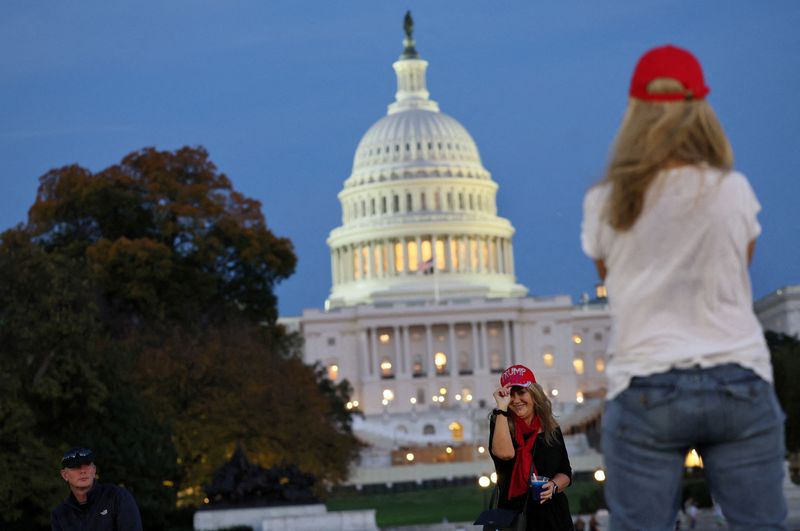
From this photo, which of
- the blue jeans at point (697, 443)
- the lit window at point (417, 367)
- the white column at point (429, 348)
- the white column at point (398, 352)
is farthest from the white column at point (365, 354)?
the blue jeans at point (697, 443)

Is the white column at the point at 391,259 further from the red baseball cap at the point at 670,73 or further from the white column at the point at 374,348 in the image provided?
the red baseball cap at the point at 670,73

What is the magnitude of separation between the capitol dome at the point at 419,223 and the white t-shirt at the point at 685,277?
6761 inches

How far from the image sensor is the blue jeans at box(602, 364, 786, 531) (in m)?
7.08

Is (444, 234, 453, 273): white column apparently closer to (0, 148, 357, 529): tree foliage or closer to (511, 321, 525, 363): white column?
(511, 321, 525, 363): white column

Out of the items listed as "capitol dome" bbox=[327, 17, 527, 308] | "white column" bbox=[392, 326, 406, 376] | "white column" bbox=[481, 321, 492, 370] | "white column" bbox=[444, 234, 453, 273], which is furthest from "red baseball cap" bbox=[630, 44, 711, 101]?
"white column" bbox=[444, 234, 453, 273]

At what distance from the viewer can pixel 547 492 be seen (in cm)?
1177

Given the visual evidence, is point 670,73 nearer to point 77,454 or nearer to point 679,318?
point 679,318

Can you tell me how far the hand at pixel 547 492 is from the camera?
11.8 metres

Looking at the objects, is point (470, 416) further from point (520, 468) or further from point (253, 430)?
point (520, 468)

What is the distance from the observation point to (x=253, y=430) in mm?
68062

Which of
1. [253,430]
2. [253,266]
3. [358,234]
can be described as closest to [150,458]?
[253,430]

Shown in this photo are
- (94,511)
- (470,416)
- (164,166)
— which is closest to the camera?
(94,511)

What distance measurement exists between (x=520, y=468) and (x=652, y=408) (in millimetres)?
4946

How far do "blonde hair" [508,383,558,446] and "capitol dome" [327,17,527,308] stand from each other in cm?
16686
